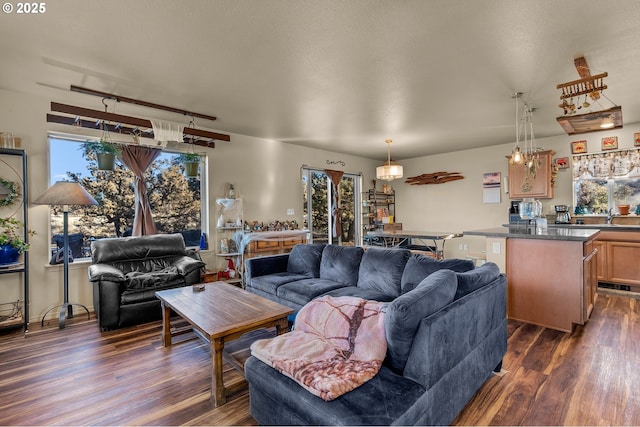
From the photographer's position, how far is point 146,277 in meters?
3.46

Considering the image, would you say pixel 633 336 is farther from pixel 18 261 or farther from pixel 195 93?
pixel 18 261

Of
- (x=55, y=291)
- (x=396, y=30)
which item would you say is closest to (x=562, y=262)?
(x=396, y=30)

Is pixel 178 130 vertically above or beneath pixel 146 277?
above

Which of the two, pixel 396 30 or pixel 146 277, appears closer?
pixel 396 30

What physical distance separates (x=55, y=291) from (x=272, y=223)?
309cm

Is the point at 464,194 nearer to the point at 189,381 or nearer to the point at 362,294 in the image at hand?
the point at 362,294

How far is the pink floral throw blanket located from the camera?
142 centimetres

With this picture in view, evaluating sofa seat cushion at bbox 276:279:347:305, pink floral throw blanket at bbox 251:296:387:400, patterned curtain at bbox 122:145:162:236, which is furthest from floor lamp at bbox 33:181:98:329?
pink floral throw blanket at bbox 251:296:387:400

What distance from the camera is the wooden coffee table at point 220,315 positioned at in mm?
1965

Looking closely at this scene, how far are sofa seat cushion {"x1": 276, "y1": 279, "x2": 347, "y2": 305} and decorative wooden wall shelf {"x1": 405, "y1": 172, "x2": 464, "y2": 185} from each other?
470 cm

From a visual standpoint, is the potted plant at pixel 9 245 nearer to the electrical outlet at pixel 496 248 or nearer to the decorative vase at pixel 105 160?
the decorative vase at pixel 105 160

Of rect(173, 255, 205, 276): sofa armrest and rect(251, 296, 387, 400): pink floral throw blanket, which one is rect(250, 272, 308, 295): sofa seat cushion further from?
rect(251, 296, 387, 400): pink floral throw blanket

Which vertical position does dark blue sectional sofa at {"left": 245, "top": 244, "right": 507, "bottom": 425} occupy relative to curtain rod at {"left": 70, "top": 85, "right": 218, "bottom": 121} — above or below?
below

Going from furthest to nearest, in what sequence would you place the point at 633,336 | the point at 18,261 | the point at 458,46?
the point at 18,261 → the point at 633,336 → the point at 458,46
